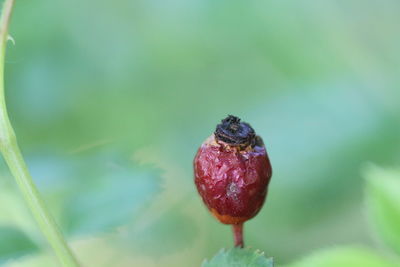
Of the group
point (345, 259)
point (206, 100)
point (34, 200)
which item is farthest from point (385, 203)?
point (206, 100)

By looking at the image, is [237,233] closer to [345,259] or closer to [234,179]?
[234,179]

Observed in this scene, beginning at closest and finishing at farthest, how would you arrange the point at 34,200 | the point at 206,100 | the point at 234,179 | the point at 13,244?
the point at 34,200, the point at 234,179, the point at 13,244, the point at 206,100

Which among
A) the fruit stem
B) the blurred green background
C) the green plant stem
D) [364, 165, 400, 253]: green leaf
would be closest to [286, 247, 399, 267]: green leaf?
[364, 165, 400, 253]: green leaf

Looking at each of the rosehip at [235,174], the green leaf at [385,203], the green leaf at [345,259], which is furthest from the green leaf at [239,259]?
the green leaf at [385,203]

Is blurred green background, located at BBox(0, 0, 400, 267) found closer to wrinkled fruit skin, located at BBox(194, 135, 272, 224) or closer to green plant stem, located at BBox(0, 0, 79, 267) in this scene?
wrinkled fruit skin, located at BBox(194, 135, 272, 224)

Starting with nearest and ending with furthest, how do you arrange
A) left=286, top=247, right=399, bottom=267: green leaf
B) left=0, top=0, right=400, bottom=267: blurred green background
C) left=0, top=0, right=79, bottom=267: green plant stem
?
1. left=0, top=0, right=79, bottom=267: green plant stem
2. left=286, top=247, right=399, bottom=267: green leaf
3. left=0, top=0, right=400, bottom=267: blurred green background

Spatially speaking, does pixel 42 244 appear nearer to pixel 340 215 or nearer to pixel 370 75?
pixel 340 215
